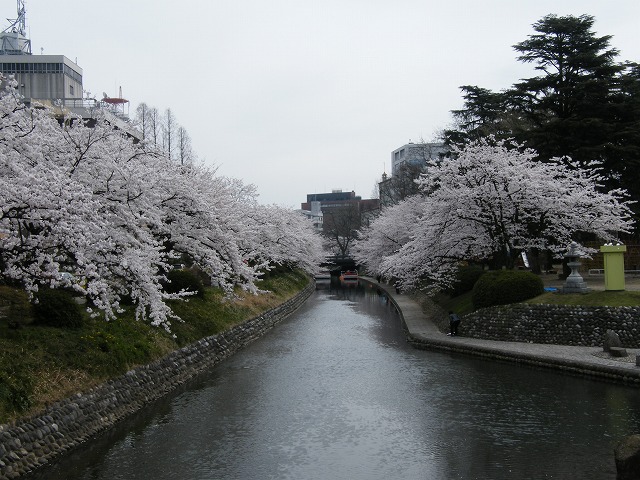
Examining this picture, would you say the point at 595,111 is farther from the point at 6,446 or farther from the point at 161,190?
the point at 6,446

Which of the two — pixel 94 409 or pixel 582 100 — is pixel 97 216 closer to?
pixel 94 409

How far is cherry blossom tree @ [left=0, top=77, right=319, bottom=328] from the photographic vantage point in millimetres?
13289

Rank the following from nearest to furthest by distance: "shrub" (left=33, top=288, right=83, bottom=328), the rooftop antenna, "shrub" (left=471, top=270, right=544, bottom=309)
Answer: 1. "shrub" (left=33, top=288, right=83, bottom=328)
2. "shrub" (left=471, top=270, right=544, bottom=309)
3. the rooftop antenna

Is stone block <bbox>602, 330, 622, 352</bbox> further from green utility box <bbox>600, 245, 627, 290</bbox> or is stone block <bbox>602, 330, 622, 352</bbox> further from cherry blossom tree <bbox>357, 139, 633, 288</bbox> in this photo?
cherry blossom tree <bbox>357, 139, 633, 288</bbox>

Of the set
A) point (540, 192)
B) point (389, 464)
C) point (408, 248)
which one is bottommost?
point (389, 464)

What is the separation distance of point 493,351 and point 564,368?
10.5 feet

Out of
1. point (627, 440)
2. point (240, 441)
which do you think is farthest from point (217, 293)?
point (627, 440)

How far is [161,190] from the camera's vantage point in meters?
20.7

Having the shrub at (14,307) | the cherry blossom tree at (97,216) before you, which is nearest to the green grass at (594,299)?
the cherry blossom tree at (97,216)

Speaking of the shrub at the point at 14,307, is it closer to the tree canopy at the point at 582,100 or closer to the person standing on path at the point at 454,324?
the person standing on path at the point at 454,324

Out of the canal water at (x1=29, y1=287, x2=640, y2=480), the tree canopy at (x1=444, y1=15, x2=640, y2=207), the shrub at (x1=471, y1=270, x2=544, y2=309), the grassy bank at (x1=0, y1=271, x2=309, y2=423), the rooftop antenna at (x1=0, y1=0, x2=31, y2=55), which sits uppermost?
the rooftop antenna at (x1=0, y1=0, x2=31, y2=55)

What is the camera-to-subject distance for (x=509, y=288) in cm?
2547

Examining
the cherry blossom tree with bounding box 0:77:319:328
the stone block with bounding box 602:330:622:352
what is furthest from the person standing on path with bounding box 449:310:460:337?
the cherry blossom tree with bounding box 0:77:319:328

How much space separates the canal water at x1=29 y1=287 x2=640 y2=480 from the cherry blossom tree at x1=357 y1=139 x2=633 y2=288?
7.92 m
